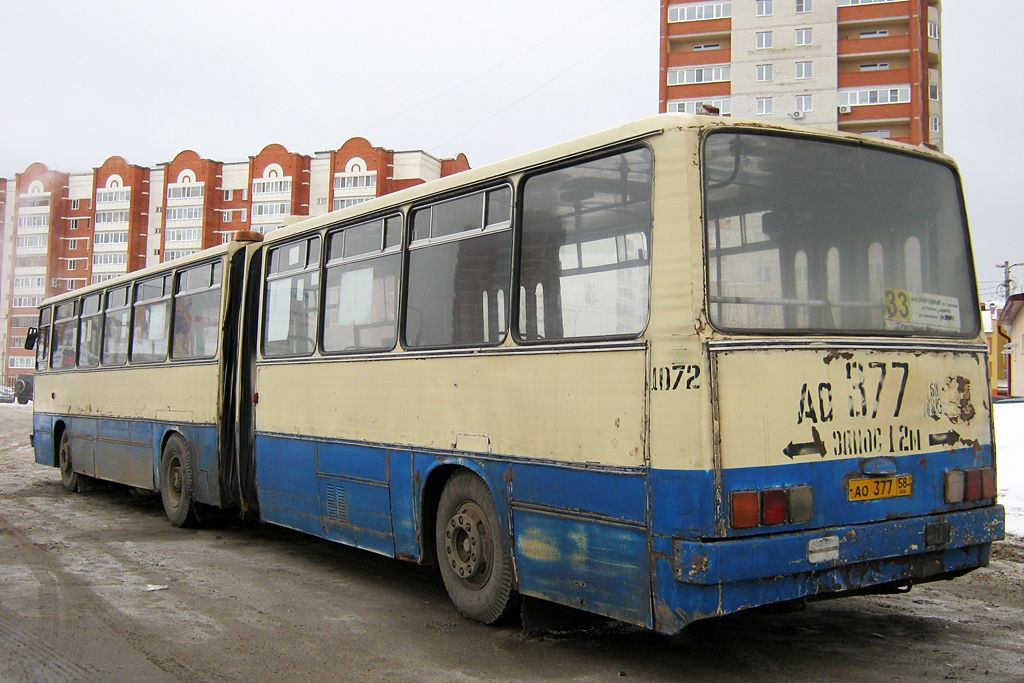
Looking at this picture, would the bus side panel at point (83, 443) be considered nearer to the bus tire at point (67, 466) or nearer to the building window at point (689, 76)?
the bus tire at point (67, 466)

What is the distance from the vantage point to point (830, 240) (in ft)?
16.7

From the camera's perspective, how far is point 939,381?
17.6 feet

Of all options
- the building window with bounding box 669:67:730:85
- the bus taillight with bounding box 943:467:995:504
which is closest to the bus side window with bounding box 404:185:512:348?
the bus taillight with bounding box 943:467:995:504

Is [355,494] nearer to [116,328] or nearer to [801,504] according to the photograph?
[801,504]

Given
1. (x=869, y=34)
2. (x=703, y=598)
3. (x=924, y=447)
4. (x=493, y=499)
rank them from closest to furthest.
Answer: (x=703, y=598) < (x=924, y=447) < (x=493, y=499) < (x=869, y=34)

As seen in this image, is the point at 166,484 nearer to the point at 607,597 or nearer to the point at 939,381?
the point at 607,597

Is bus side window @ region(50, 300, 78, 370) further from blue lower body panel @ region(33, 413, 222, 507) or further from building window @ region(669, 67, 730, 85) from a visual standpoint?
building window @ region(669, 67, 730, 85)

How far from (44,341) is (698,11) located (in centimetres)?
5095

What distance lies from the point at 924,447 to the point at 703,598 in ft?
5.72

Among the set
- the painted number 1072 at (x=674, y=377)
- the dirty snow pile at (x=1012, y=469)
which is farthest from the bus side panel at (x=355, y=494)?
the dirty snow pile at (x=1012, y=469)

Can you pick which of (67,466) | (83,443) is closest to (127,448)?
(83,443)

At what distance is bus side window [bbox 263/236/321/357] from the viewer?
812 centimetres

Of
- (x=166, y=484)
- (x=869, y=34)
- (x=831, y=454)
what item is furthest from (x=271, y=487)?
(x=869, y=34)

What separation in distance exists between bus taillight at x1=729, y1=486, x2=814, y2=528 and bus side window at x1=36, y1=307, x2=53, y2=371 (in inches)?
545
